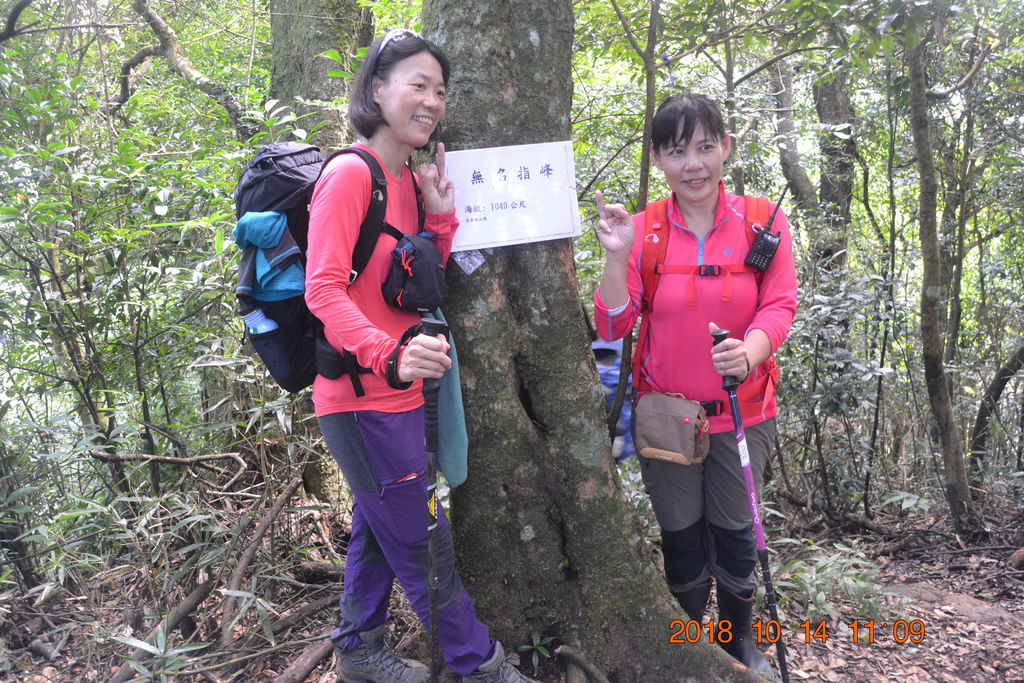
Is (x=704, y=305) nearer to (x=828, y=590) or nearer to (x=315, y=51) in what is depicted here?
(x=828, y=590)

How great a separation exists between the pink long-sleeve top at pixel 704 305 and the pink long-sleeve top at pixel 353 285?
2.75 feet

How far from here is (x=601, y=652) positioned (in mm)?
2781

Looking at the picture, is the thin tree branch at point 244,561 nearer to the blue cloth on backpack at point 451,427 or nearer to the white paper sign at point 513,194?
the blue cloth on backpack at point 451,427

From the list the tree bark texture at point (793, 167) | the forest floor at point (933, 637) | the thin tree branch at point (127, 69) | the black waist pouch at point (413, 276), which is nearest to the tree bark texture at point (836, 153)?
the tree bark texture at point (793, 167)

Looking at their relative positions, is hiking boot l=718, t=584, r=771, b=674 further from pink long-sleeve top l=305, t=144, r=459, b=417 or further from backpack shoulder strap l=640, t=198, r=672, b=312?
pink long-sleeve top l=305, t=144, r=459, b=417

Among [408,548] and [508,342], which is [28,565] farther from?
[508,342]

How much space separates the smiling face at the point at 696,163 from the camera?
267cm

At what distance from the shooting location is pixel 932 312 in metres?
4.63

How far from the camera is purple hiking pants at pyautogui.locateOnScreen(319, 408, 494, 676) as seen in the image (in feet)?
7.73

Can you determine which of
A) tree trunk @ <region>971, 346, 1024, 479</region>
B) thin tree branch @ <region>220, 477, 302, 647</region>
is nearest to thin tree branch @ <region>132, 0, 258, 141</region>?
thin tree branch @ <region>220, 477, 302, 647</region>

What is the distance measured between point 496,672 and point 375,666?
1.57 feet

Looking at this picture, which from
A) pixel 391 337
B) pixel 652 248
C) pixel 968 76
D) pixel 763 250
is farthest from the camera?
pixel 968 76

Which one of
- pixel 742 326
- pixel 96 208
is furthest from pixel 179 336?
pixel 742 326
